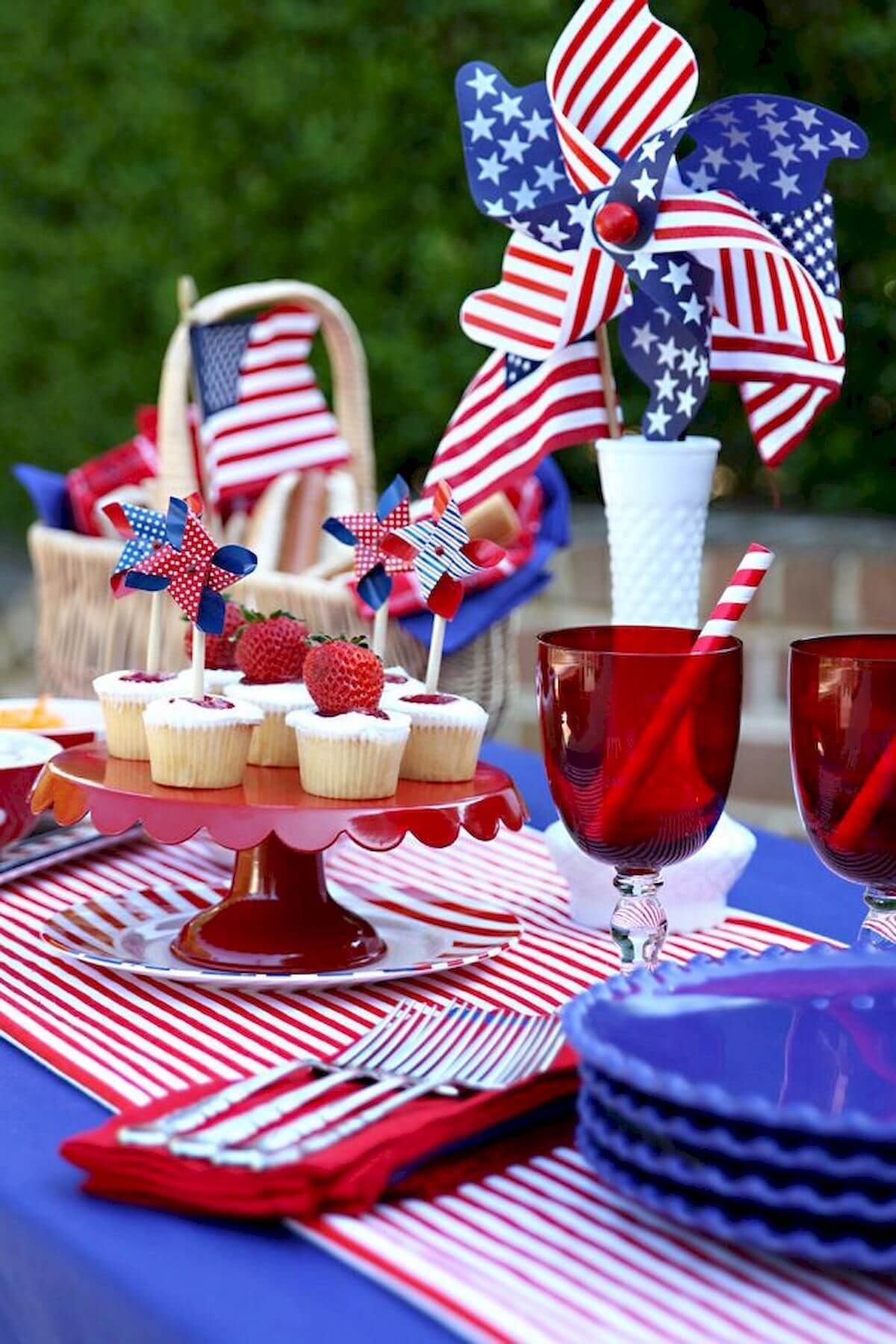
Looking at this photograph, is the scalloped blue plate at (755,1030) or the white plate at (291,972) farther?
the white plate at (291,972)

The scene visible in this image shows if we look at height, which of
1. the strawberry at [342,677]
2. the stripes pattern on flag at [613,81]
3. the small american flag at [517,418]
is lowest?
the strawberry at [342,677]

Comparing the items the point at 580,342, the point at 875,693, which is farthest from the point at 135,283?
the point at 875,693

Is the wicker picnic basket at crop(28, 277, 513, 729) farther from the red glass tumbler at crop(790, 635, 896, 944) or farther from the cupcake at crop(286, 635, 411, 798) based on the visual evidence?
the red glass tumbler at crop(790, 635, 896, 944)

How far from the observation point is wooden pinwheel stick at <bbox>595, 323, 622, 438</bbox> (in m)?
1.24

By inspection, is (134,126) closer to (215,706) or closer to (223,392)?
(223,392)

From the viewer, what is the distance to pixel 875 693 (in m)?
0.85

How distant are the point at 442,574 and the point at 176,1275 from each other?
0.47 metres

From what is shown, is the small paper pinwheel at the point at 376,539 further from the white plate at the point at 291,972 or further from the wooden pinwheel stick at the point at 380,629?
the white plate at the point at 291,972

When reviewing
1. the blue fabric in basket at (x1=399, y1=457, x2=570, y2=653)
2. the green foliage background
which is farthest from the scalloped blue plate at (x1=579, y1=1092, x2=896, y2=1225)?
the green foliage background

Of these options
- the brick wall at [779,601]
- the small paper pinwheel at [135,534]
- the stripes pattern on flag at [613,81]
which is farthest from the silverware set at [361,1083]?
the brick wall at [779,601]

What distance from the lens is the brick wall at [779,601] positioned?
2.64m

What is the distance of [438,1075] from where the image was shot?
78 cm

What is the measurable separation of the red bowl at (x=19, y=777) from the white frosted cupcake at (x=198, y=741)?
174 millimetres

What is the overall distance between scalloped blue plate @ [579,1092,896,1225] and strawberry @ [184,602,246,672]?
55 cm
